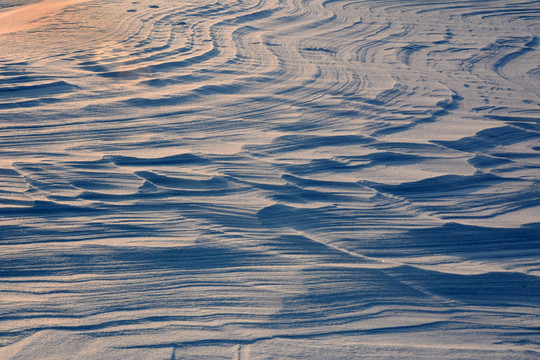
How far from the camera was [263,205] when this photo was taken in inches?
80.7

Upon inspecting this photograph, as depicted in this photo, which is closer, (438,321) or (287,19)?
(438,321)

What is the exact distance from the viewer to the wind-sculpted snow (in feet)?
4.82

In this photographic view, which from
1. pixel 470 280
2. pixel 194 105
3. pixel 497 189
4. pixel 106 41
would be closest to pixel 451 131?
pixel 497 189

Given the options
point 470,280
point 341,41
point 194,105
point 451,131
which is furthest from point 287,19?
point 470,280

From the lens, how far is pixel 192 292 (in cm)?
159

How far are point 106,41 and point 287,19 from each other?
6.99 ft

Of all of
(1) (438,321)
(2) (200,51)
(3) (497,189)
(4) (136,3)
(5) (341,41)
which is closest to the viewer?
(1) (438,321)

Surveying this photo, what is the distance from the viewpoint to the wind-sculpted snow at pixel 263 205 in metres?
1.47

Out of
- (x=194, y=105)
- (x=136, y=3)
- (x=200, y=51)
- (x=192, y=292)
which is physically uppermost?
(x=136, y=3)

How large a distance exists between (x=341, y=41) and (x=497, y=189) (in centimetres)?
284

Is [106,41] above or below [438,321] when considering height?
above

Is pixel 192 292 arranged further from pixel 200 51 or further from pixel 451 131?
pixel 200 51

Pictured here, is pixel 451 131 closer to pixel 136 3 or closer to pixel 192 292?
pixel 192 292

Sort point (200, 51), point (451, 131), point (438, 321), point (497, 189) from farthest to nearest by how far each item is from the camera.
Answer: point (200, 51) < point (451, 131) < point (497, 189) < point (438, 321)
